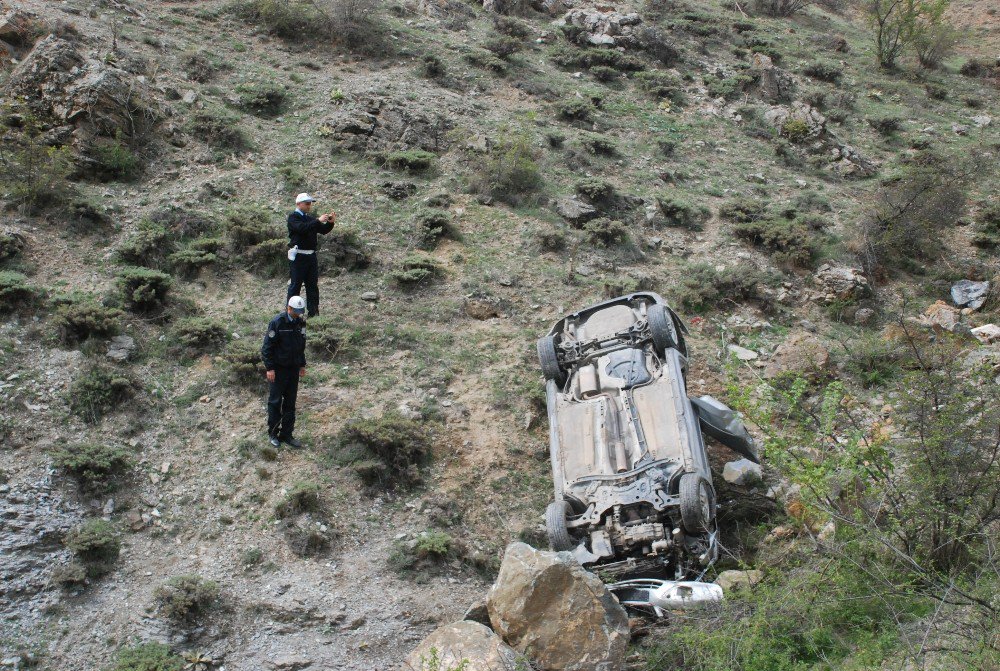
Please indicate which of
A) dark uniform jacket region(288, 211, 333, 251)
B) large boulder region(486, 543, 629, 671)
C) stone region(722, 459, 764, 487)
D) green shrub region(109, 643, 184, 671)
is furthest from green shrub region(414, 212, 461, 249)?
green shrub region(109, 643, 184, 671)

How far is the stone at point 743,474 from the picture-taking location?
7.93 m

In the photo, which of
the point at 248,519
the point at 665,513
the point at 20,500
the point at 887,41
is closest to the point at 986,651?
the point at 665,513

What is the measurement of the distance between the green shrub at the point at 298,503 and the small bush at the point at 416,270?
4499 millimetres

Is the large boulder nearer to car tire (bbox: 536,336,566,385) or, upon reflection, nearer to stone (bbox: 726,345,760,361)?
car tire (bbox: 536,336,566,385)

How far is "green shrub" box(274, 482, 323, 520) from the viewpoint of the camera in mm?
7227

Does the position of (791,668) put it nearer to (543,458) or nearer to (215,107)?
(543,458)

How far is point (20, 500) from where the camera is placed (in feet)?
21.8

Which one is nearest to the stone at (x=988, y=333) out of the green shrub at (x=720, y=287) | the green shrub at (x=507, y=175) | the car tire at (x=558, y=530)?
the green shrub at (x=720, y=287)

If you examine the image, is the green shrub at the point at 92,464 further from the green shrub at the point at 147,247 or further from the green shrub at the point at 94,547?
the green shrub at the point at 147,247

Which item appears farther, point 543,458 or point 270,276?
point 270,276

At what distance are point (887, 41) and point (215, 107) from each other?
68.2 feet

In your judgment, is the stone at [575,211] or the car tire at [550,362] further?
the stone at [575,211]

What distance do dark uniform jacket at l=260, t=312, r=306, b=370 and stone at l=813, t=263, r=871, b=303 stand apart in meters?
9.05

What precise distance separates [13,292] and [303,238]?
12.0 ft
